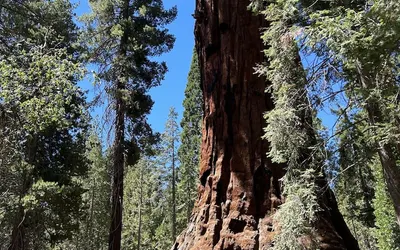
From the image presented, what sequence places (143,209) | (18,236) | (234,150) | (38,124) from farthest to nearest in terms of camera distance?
(143,209), (18,236), (38,124), (234,150)

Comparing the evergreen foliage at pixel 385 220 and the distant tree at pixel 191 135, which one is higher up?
the distant tree at pixel 191 135

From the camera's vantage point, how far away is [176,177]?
29031 mm

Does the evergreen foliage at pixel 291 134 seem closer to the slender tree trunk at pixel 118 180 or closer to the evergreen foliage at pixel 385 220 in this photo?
the slender tree trunk at pixel 118 180

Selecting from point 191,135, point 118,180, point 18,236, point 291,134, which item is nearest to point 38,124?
point 118,180

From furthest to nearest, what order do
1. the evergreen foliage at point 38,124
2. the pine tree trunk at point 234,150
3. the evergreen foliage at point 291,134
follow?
the evergreen foliage at point 38,124, the pine tree trunk at point 234,150, the evergreen foliage at point 291,134

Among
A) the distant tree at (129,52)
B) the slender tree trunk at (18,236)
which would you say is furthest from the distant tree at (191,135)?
the slender tree trunk at (18,236)

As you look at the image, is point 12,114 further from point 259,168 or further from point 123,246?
point 123,246

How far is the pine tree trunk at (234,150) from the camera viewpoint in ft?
15.4

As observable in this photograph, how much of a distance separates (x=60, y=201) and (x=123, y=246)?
21.4 m

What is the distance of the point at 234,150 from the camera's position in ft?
17.0

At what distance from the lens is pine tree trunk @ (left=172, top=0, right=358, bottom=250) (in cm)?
470

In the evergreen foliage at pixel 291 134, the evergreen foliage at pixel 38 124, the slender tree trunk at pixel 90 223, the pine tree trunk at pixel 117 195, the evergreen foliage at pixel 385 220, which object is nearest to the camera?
the evergreen foliage at pixel 291 134

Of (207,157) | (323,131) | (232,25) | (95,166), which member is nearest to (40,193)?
(207,157)

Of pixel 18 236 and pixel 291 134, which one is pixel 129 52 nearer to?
pixel 18 236
